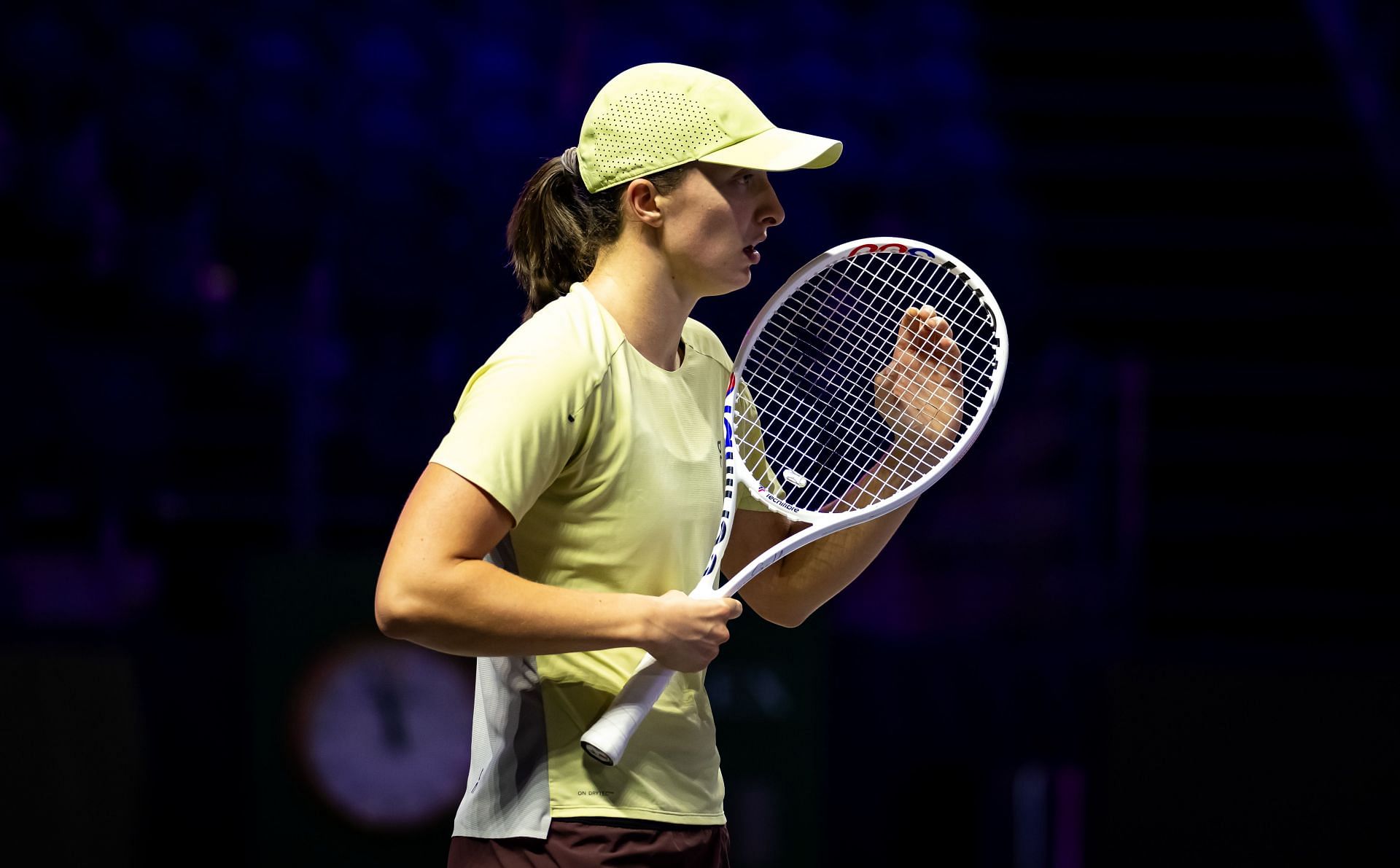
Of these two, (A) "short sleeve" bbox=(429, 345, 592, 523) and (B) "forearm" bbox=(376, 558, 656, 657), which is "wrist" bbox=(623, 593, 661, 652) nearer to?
(B) "forearm" bbox=(376, 558, 656, 657)

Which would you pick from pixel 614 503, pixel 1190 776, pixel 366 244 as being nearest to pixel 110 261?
pixel 366 244

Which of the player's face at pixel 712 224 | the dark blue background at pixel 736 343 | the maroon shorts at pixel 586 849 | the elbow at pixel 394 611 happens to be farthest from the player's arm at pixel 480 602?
the dark blue background at pixel 736 343

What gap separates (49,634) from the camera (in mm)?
3258

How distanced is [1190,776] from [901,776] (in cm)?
63

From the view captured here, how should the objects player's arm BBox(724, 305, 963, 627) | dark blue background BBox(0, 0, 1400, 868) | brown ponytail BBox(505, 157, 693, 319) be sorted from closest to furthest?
brown ponytail BBox(505, 157, 693, 319) < player's arm BBox(724, 305, 963, 627) < dark blue background BBox(0, 0, 1400, 868)

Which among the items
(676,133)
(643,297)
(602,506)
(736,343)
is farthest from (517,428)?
(736,343)

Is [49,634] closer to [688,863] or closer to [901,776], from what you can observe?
[901,776]

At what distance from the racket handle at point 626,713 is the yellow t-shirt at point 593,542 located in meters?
0.03

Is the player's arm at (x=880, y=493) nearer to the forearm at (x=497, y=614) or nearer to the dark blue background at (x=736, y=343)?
the forearm at (x=497, y=614)

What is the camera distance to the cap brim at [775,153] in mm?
1388

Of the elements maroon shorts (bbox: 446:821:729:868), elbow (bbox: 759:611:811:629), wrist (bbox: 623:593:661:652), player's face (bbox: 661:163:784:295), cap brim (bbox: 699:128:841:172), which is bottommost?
maroon shorts (bbox: 446:821:729:868)

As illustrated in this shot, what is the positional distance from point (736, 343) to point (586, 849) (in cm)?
337

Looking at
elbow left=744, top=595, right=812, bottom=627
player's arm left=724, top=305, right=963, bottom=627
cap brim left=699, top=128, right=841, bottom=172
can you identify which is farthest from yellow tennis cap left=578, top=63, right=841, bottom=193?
elbow left=744, top=595, right=812, bottom=627

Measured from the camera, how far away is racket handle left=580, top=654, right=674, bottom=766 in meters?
1.30
